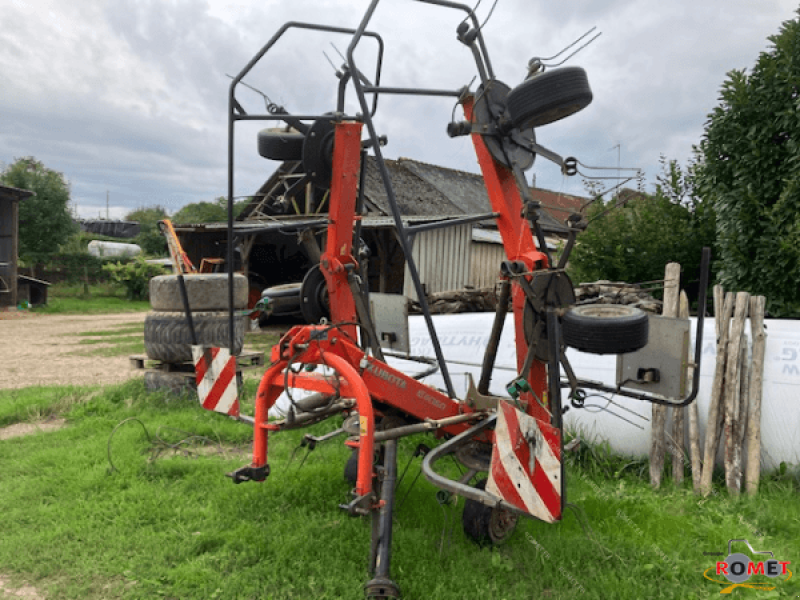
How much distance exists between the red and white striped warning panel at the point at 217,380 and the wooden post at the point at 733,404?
3.75 meters

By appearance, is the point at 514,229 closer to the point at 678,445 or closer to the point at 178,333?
the point at 678,445

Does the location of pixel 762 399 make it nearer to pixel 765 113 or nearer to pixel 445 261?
pixel 765 113

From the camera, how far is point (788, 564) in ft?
12.2

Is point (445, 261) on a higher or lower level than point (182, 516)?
higher

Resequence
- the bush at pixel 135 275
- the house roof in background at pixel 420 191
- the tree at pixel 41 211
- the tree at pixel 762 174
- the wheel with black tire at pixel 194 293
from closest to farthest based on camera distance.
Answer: the tree at pixel 762 174 < the wheel with black tire at pixel 194 293 < the house roof in background at pixel 420 191 < the bush at pixel 135 275 < the tree at pixel 41 211

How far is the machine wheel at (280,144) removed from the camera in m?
4.40

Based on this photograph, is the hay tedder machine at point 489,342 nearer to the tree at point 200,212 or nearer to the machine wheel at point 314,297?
the machine wheel at point 314,297

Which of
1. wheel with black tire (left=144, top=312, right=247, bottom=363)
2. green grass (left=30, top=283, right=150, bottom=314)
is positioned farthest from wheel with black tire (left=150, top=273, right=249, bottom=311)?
green grass (left=30, top=283, right=150, bottom=314)

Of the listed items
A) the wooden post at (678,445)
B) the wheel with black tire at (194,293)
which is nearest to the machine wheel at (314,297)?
the wooden post at (678,445)

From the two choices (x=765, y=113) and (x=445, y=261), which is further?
(x=445, y=261)

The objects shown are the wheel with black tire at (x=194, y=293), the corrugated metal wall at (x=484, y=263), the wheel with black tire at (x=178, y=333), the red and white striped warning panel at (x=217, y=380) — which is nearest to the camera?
the red and white striped warning panel at (x=217, y=380)

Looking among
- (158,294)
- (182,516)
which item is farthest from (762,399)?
(158,294)

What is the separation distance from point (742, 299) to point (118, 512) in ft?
16.1

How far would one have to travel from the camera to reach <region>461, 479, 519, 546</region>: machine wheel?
12.8 ft
